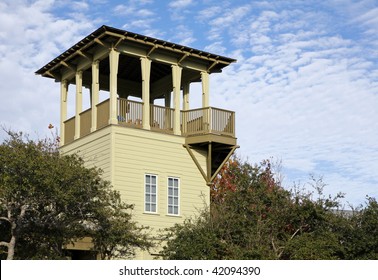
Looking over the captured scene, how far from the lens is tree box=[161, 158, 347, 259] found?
2308cm

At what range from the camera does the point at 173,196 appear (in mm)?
28938

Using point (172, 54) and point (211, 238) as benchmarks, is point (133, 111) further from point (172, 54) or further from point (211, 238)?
point (211, 238)

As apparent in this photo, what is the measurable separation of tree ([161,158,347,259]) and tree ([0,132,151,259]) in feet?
7.01

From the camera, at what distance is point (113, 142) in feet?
90.4

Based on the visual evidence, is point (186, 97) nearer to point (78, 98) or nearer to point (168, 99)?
point (168, 99)

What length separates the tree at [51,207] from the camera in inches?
813

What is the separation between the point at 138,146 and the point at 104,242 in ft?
19.7

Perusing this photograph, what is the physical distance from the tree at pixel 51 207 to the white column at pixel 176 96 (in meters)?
6.38

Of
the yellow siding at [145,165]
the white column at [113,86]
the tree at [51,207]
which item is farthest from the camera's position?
the white column at [113,86]

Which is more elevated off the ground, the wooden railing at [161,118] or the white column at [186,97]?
the white column at [186,97]

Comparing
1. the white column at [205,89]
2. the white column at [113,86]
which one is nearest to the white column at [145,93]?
the white column at [113,86]

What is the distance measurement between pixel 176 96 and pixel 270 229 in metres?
7.96

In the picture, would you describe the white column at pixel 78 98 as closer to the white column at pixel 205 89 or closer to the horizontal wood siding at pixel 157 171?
the horizontal wood siding at pixel 157 171

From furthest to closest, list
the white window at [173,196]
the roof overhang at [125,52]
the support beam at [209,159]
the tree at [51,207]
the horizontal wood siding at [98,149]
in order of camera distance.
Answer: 1. the support beam at [209,159]
2. the white window at [173,196]
3. the roof overhang at [125,52]
4. the horizontal wood siding at [98,149]
5. the tree at [51,207]
